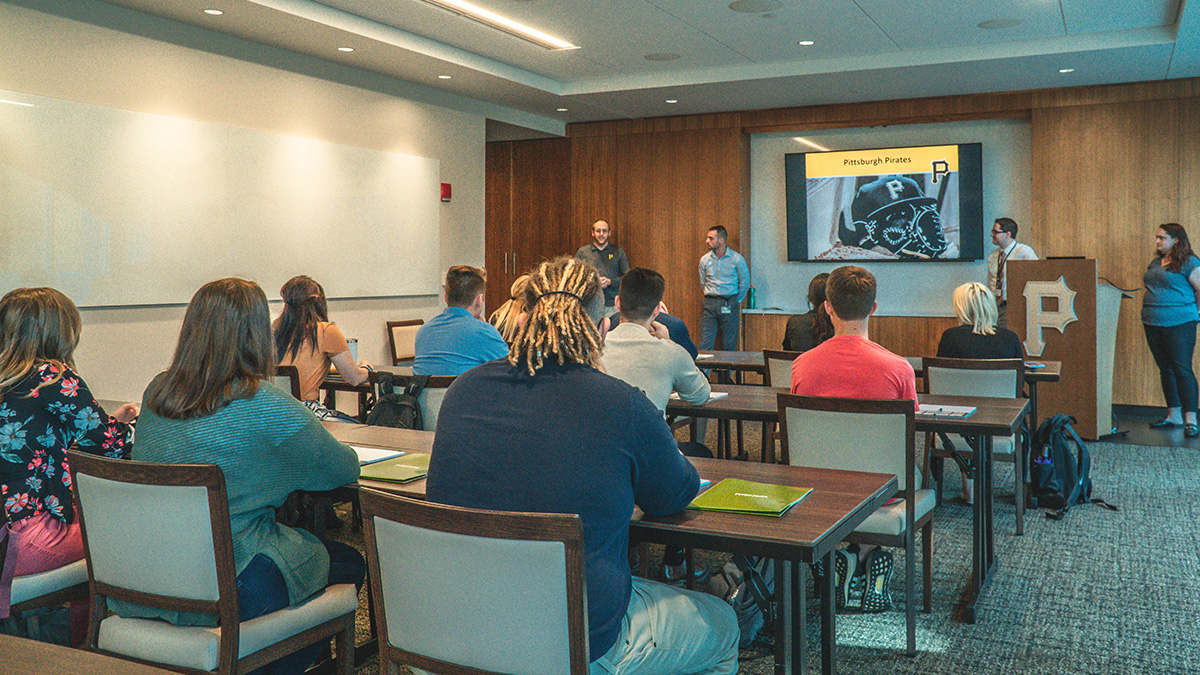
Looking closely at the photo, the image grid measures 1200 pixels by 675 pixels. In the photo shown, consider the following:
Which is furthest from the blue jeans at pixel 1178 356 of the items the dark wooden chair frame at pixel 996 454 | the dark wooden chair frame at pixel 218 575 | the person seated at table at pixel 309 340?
the dark wooden chair frame at pixel 218 575

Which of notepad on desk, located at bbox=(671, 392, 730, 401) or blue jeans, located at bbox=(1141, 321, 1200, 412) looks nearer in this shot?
notepad on desk, located at bbox=(671, 392, 730, 401)

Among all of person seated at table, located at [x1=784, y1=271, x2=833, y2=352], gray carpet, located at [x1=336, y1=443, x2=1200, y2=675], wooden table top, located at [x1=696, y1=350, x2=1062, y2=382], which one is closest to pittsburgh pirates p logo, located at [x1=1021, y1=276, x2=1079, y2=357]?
wooden table top, located at [x1=696, y1=350, x2=1062, y2=382]

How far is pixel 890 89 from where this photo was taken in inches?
310

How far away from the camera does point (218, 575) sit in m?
1.94

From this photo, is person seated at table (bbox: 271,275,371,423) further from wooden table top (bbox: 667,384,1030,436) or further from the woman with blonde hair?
the woman with blonde hair

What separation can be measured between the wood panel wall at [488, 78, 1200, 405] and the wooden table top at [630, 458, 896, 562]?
21.6 ft

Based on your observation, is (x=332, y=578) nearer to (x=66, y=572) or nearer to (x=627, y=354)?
(x=66, y=572)

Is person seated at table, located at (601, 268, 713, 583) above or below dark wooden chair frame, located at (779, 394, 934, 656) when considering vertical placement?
above

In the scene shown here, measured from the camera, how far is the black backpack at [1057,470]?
4.62 metres

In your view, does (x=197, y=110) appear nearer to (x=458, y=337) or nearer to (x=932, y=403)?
(x=458, y=337)

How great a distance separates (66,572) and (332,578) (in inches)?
27.4

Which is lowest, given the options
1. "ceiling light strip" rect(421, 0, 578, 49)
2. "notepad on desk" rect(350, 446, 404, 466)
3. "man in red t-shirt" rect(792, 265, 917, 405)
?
"notepad on desk" rect(350, 446, 404, 466)

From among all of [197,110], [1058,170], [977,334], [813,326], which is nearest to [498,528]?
[813,326]

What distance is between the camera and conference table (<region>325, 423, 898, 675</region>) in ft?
5.82
